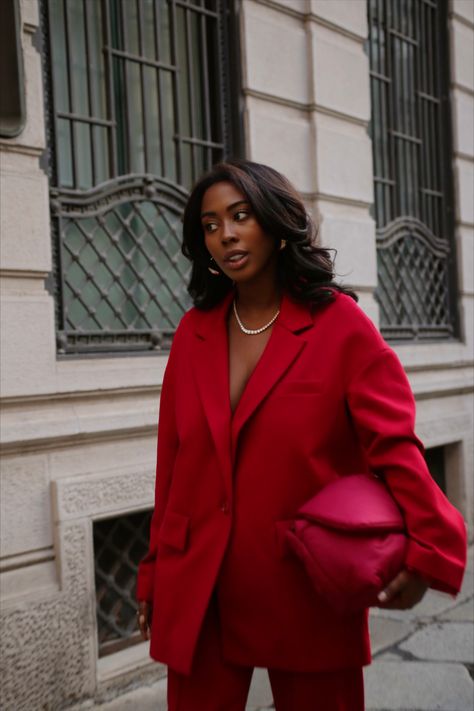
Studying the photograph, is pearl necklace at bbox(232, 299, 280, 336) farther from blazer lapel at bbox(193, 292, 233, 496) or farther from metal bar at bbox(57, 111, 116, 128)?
metal bar at bbox(57, 111, 116, 128)

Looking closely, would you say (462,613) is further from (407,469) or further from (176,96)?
(407,469)

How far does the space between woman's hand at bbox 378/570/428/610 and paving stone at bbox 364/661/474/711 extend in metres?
2.11

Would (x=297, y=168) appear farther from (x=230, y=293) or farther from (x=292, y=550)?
(x=292, y=550)

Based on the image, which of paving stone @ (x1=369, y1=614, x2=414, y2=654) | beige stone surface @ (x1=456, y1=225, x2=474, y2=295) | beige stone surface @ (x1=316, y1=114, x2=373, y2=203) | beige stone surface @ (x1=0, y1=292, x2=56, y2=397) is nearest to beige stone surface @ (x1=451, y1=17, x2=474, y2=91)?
beige stone surface @ (x1=456, y1=225, x2=474, y2=295)

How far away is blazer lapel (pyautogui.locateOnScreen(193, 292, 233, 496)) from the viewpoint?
2.12 m

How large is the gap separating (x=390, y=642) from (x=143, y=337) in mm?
2119

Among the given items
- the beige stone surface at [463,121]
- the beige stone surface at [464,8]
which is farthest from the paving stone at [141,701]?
the beige stone surface at [464,8]

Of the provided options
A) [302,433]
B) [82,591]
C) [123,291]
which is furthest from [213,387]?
[123,291]

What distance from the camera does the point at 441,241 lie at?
740 cm

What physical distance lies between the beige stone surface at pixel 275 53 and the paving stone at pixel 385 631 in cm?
326

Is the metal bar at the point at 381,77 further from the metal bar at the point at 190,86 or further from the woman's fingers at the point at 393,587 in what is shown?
the woman's fingers at the point at 393,587

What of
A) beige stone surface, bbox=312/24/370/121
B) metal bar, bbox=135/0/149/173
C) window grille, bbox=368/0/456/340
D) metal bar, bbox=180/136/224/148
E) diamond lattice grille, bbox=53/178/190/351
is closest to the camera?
diamond lattice grille, bbox=53/178/190/351

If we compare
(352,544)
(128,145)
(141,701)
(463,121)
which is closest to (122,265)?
(128,145)

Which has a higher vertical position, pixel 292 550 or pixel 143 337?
pixel 143 337
